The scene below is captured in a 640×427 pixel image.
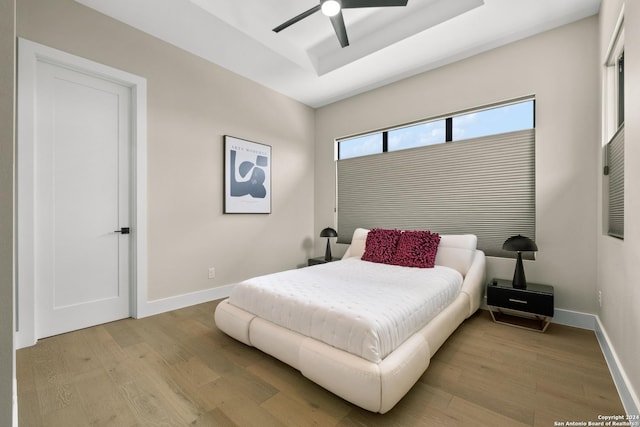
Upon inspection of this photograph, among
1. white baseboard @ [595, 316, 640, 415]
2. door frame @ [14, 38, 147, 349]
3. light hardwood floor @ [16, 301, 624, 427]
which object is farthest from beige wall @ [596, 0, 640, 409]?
door frame @ [14, 38, 147, 349]

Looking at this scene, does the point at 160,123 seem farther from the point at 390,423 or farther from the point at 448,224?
the point at 448,224

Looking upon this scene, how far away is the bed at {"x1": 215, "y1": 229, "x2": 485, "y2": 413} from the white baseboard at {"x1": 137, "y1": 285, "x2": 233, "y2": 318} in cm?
101

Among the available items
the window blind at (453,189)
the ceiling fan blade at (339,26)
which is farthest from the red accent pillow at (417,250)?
the ceiling fan blade at (339,26)

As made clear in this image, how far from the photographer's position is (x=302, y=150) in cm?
458

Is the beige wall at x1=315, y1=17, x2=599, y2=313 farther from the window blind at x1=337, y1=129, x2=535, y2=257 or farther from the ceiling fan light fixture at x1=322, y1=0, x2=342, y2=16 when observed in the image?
the ceiling fan light fixture at x1=322, y1=0, x2=342, y2=16

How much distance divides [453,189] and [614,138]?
146 cm

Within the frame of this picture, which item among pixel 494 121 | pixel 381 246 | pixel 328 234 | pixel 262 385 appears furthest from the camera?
pixel 328 234

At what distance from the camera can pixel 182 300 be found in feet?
10.0

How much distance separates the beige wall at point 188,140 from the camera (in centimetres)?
245

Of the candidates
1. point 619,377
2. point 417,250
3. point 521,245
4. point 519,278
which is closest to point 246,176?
point 417,250

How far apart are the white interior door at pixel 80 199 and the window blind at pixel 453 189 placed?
3019 mm

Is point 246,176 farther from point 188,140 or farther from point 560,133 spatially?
point 560,133

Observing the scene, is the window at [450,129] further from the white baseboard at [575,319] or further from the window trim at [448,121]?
the white baseboard at [575,319]
